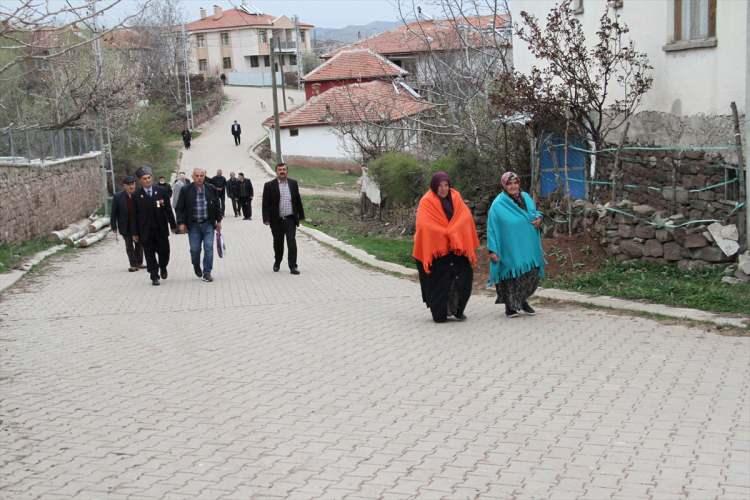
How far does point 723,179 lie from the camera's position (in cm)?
1191

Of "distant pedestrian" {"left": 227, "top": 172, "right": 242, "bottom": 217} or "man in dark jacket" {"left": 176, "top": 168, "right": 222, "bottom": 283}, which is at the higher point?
"man in dark jacket" {"left": 176, "top": 168, "right": 222, "bottom": 283}

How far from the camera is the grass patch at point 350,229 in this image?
57.4 ft

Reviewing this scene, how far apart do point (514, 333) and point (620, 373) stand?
6.62 feet

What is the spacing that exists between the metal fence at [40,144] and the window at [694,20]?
12.1m

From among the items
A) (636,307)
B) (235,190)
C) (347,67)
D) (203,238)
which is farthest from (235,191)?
(347,67)

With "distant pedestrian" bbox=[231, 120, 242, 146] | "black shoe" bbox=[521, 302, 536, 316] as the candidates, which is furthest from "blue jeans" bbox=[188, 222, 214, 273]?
"distant pedestrian" bbox=[231, 120, 242, 146]

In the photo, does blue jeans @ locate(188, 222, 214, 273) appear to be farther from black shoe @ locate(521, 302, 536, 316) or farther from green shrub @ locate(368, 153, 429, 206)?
green shrub @ locate(368, 153, 429, 206)

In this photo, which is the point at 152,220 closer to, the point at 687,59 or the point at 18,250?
the point at 18,250

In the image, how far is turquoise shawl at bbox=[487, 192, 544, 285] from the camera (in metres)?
10.1

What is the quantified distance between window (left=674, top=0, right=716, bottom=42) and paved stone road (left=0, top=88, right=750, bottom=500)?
4.41 metres

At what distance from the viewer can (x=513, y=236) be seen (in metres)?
10.1

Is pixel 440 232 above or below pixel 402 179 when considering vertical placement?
above

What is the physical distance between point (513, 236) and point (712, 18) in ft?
14.7

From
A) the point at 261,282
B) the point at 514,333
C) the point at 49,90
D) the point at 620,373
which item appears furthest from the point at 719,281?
the point at 49,90
